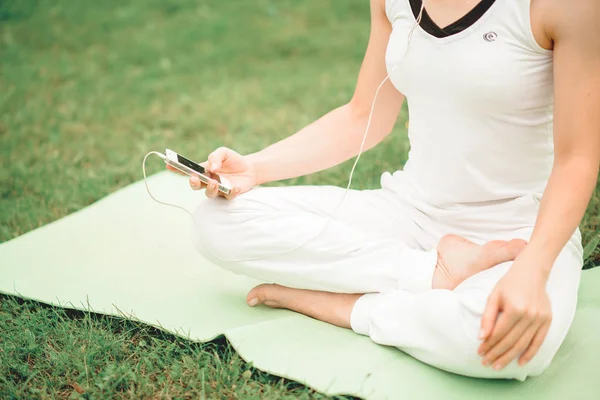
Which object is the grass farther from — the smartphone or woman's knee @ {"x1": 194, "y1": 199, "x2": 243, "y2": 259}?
the smartphone

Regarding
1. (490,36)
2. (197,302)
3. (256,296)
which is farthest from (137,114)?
(490,36)

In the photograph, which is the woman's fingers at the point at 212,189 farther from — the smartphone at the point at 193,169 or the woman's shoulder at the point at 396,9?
the woman's shoulder at the point at 396,9

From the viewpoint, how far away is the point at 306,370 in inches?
70.5

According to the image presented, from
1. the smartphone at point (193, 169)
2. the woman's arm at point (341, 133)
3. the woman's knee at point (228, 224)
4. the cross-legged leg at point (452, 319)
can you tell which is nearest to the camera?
the cross-legged leg at point (452, 319)

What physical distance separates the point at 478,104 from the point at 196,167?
2.38 ft

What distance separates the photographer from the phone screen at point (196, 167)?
1.85 m

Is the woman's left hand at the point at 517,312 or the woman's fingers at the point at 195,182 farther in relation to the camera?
the woman's fingers at the point at 195,182

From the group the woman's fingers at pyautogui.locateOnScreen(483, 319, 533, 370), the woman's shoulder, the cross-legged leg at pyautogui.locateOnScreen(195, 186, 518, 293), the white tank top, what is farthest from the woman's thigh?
the woman's shoulder

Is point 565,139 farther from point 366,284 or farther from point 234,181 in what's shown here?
point 234,181

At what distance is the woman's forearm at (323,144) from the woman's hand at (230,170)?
74mm

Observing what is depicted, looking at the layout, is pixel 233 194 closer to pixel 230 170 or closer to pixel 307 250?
pixel 230 170

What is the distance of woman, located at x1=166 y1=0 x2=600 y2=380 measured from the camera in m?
1.57

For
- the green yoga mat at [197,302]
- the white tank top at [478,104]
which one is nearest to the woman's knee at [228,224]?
the green yoga mat at [197,302]

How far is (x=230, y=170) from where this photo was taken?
202cm
